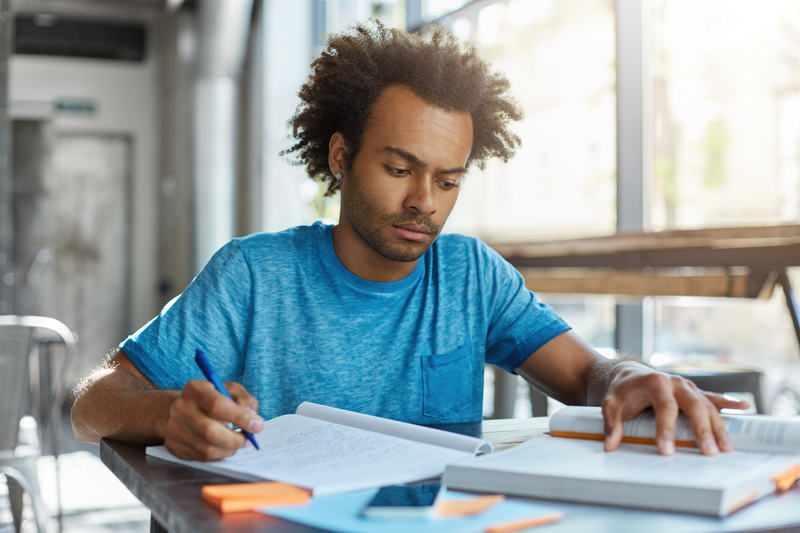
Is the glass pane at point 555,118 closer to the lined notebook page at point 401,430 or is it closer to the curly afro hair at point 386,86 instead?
the curly afro hair at point 386,86

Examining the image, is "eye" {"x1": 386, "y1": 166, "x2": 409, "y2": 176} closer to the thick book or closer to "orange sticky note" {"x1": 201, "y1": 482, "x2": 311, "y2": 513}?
the thick book

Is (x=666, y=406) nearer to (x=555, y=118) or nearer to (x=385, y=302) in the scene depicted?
(x=385, y=302)

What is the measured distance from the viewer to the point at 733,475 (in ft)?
2.24

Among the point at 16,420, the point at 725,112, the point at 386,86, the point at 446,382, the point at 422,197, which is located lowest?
the point at 16,420

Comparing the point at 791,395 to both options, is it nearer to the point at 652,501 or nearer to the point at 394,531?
the point at 652,501

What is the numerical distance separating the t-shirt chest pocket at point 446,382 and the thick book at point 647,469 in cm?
49

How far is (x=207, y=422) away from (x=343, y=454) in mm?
146

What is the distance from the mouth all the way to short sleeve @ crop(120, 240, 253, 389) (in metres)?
0.27

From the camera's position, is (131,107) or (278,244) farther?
(131,107)

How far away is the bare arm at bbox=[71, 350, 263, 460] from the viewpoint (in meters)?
0.81

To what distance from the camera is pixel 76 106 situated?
6.30m

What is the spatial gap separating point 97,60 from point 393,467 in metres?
6.38

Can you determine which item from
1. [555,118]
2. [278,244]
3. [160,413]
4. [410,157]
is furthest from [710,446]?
[555,118]

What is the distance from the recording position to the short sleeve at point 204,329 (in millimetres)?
1203
